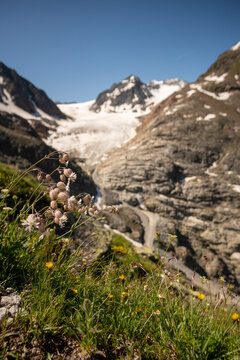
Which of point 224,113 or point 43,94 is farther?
point 43,94

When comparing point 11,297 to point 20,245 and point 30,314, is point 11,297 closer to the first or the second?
point 30,314

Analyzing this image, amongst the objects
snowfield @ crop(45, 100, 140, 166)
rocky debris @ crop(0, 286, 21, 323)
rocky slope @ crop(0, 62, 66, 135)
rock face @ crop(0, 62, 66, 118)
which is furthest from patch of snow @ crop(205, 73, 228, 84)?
rock face @ crop(0, 62, 66, 118)

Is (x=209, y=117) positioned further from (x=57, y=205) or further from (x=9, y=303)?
(x=9, y=303)

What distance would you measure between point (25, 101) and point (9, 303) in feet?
501

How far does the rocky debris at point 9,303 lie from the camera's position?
1.65 meters

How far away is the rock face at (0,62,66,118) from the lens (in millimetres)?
123500

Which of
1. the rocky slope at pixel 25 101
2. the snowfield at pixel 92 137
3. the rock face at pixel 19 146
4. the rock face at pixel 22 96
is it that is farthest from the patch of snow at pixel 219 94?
the rock face at pixel 22 96

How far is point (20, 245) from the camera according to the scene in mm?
2012

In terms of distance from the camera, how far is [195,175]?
57.7 m

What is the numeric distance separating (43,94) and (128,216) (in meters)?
146

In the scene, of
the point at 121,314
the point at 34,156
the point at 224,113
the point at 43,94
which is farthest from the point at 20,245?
the point at 43,94

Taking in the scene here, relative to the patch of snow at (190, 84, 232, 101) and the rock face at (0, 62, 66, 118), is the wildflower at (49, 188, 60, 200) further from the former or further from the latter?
the rock face at (0, 62, 66, 118)

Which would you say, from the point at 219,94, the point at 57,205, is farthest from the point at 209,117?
the point at 57,205

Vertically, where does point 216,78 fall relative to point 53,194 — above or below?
above
